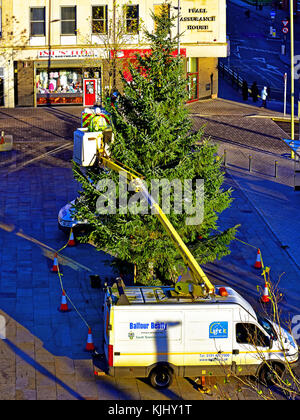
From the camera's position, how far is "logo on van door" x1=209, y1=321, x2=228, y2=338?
17.9 m

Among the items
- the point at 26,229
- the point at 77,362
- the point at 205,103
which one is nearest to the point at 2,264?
the point at 26,229

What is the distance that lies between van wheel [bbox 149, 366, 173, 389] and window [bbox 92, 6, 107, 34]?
35349mm

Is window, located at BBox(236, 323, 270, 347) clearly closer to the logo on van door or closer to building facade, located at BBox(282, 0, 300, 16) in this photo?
the logo on van door

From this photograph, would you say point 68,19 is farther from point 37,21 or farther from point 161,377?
point 161,377

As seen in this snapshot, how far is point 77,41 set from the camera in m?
50.2

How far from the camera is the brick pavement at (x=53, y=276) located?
59.4 ft

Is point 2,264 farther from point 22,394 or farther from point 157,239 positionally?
point 22,394

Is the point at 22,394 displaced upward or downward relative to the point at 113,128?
downward

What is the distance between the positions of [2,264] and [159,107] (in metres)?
7.76

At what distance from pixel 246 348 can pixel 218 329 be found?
841mm

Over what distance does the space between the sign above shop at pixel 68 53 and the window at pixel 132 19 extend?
8.38ft

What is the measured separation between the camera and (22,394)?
57.7 ft

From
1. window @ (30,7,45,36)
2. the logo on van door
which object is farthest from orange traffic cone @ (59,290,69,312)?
window @ (30,7,45,36)
